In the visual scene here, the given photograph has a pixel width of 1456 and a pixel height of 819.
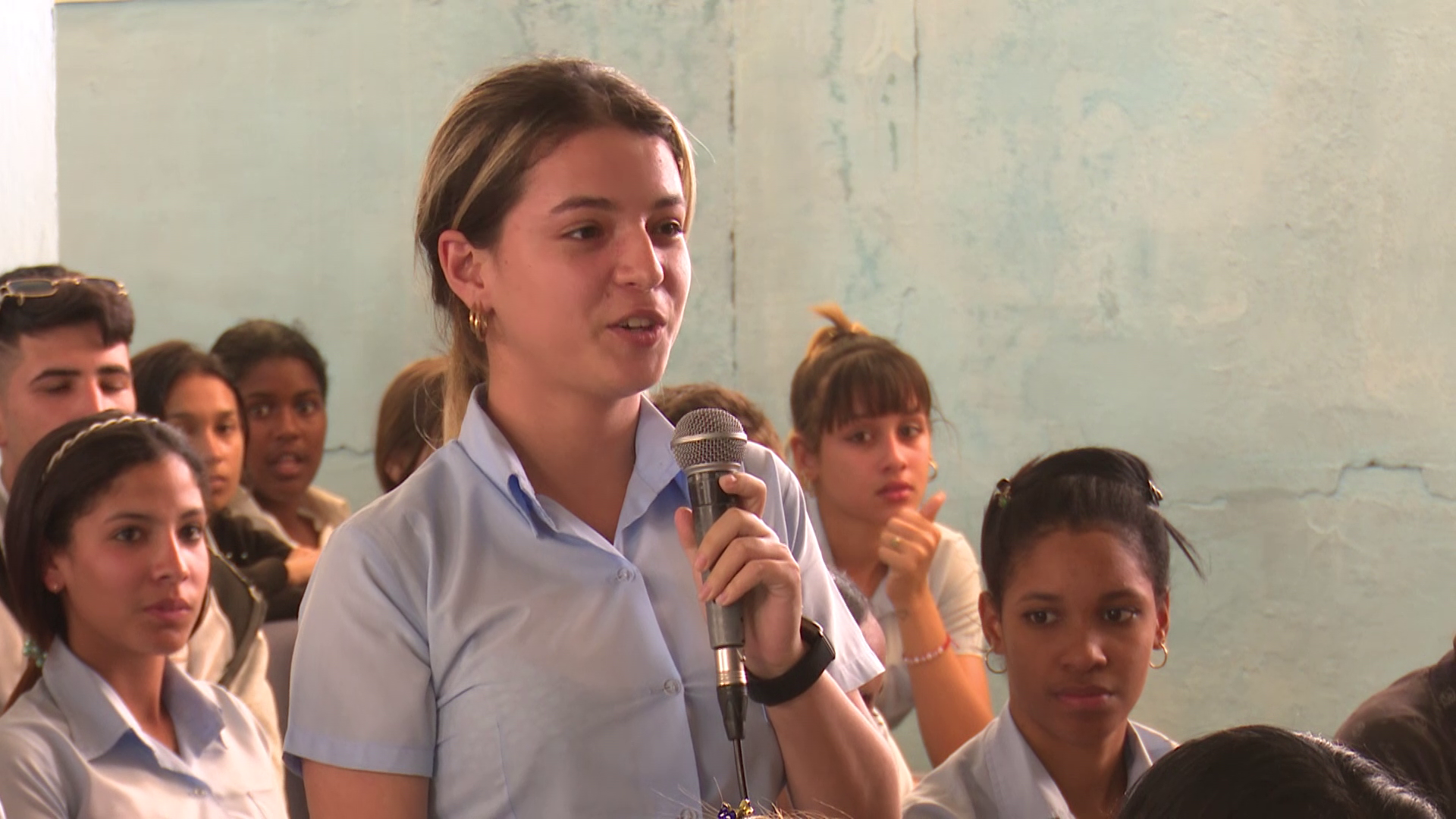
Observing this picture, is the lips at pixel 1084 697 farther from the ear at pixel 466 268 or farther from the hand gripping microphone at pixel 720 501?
the ear at pixel 466 268

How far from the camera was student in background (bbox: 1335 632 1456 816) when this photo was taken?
6.50 feet

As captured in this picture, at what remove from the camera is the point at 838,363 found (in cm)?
341

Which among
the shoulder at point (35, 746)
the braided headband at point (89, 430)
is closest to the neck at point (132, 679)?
the shoulder at point (35, 746)

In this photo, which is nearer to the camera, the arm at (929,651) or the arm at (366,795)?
the arm at (366,795)

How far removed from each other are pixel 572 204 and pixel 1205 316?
3550 millimetres

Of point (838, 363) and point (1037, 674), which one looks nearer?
point (1037, 674)

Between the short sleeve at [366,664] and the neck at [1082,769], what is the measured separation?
0.98 metres

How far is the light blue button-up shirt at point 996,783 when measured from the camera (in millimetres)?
2016

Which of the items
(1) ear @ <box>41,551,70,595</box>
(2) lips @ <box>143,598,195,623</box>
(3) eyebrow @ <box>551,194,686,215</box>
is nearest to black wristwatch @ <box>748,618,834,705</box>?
(3) eyebrow @ <box>551,194,686,215</box>

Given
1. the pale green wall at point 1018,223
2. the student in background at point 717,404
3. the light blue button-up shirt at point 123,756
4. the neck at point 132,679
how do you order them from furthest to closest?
the pale green wall at point 1018,223, the student in background at point 717,404, the neck at point 132,679, the light blue button-up shirt at point 123,756

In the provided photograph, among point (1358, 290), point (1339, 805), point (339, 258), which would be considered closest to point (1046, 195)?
point (1358, 290)

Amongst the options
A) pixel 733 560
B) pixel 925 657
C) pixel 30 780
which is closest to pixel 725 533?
pixel 733 560

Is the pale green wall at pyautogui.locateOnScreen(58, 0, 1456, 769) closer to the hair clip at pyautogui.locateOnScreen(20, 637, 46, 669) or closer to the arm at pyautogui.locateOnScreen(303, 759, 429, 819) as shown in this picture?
the hair clip at pyautogui.locateOnScreen(20, 637, 46, 669)

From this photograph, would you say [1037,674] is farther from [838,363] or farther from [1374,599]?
[1374,599]
